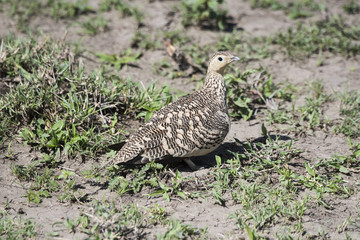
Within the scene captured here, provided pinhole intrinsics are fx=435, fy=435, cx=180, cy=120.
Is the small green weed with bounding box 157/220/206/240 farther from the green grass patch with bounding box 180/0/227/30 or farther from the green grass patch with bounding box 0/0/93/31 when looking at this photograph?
the green grass patch with bounding box 0/0/93/31

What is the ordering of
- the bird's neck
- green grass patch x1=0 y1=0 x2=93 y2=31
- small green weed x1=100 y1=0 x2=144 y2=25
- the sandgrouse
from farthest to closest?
1. small green weed x1=100 y1=0 x2=144 y2=25
2. green grass patch x1=0 y1=0 x2=93 y2=31
3. the bird's neck
4. the sandgrouse

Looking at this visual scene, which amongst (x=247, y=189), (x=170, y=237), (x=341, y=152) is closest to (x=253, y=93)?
(x=341, y=152)

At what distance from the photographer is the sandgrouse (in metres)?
4.69

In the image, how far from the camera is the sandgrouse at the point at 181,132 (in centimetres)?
469

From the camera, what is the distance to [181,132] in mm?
4840

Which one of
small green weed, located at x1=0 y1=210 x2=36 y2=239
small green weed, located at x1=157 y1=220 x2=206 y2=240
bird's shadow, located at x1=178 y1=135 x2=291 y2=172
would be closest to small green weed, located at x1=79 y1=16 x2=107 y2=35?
bird's shadow, located at x1=178 y1=135 x2=291 y2=172

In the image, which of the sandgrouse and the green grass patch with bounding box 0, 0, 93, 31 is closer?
the sandgrouse

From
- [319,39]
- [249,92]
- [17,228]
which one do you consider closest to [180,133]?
[17,228]

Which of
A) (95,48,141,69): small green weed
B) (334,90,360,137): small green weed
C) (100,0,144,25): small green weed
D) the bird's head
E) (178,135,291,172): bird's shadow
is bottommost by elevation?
(178,135,291,172): bird's shadow

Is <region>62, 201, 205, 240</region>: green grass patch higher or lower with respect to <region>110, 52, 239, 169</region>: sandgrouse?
lower

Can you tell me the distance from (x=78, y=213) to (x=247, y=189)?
178cm

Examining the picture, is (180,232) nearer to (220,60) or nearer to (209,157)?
(209,157)

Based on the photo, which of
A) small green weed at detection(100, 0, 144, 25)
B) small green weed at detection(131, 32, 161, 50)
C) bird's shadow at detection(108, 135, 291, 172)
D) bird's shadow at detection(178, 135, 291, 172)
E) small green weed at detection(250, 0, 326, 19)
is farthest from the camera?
small green weed at detection(250, 0, 326, 19)

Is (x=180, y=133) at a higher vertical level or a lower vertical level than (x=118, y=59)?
lower
